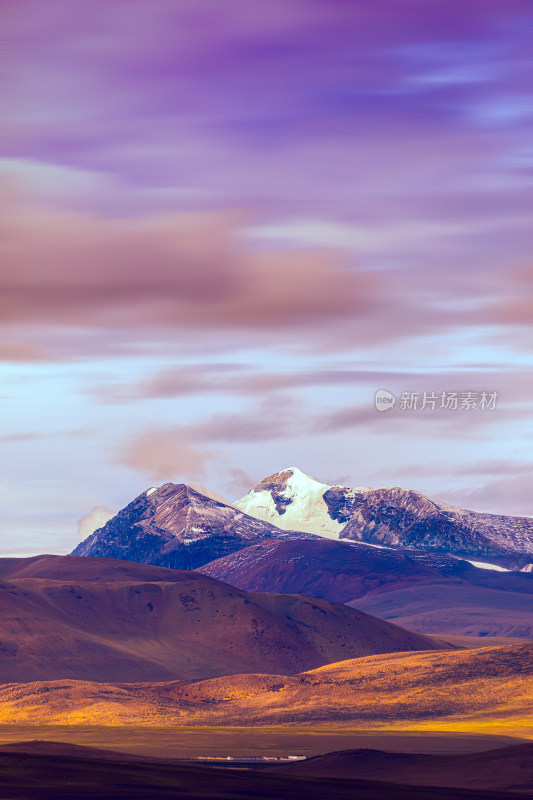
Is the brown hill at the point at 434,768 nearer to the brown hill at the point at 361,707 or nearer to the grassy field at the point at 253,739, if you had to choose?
the grassy field at the point at 253,739

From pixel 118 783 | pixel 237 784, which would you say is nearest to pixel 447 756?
pixel 237 784

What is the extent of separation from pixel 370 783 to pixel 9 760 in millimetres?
31416

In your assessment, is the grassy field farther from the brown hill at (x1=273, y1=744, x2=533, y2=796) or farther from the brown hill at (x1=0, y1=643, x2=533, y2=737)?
the brown hill at (x1=273, y1=744, x2=533, y2=796)

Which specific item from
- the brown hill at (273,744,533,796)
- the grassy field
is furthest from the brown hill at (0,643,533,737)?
the brown hill at (273,744,533,796)

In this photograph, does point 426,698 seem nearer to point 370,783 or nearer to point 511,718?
point 511,718

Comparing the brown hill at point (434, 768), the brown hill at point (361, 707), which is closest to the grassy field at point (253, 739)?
the brown hill at point (361, 707)

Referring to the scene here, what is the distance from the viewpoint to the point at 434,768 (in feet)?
387

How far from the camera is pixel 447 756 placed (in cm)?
12294

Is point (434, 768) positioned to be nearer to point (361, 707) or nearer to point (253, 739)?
point (253, 739)

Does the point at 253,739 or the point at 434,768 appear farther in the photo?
the point at 253,739

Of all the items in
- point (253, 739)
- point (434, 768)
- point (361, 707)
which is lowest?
point (253, 739)

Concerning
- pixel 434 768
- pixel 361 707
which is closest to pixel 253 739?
pixel 361 707

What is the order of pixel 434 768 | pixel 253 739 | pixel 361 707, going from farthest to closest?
pixel 361 707, pixel 253 739, pixel 434 768

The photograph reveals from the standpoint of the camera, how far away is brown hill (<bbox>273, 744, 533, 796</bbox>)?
110 m
